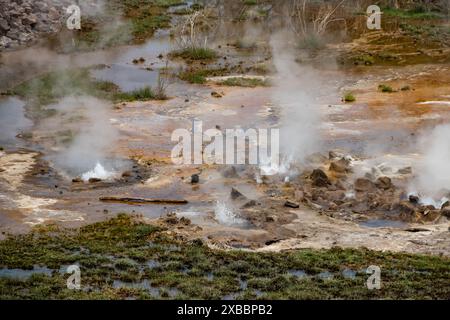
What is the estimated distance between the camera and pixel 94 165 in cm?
1880

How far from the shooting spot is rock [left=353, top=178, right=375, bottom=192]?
54.4 ft

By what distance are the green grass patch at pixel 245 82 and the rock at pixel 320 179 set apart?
10.5 m

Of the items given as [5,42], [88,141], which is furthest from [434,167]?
[5,42]

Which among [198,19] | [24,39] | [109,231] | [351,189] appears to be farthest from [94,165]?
[198,19]

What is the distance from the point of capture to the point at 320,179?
17000 millimetres

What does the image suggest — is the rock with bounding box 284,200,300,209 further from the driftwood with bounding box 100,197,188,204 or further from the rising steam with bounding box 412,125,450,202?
the rising steam with bounding box 412,125,450,202

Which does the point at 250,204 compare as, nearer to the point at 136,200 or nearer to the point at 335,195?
the point at 335,195

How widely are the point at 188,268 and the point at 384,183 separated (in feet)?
18.7

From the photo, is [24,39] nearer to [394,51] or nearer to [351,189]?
[394,51]

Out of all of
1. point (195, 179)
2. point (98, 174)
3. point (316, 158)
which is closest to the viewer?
point (195, 179)

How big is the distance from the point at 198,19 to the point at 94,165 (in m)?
19.7

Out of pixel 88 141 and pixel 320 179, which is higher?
pixel 88 141

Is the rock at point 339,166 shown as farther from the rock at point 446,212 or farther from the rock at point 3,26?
the rock at point 3,26

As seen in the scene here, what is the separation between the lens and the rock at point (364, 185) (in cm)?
1659
